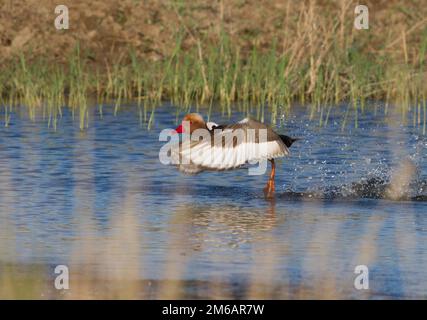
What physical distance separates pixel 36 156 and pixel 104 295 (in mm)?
7258

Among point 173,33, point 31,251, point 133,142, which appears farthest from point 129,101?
point 31,251

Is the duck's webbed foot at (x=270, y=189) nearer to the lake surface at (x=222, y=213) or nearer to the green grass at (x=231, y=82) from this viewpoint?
the lake surface at (x=222, y=213)

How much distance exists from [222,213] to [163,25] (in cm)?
1142

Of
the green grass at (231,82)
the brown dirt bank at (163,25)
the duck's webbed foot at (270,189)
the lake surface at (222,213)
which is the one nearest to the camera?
the lake surface at (222,213)

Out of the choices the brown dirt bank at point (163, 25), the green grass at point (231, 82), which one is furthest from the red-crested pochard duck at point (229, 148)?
the brown dirt bank at point (163, 25)

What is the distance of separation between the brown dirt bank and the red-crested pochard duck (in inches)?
349

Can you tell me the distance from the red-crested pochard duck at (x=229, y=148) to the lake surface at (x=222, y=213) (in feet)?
1.33

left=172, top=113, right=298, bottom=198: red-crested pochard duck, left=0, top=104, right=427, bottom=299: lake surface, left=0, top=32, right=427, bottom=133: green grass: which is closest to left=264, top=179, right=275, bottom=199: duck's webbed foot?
left=0, top=104, right=427, bottom=299: lake surface

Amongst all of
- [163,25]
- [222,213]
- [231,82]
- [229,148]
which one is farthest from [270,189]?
[163,25]

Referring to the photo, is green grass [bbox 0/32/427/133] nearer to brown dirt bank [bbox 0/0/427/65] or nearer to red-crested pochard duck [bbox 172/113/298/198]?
brown dirt bank [bbox 0/0/427/65]

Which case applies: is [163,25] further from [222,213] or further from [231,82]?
[222,213]

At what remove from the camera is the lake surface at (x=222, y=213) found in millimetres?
8992

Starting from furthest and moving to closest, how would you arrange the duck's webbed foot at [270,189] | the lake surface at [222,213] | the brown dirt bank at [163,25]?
the brown dirt bank at [163,25] → the duck's webbed foot at [270,189] → the lake surface at [222,213]

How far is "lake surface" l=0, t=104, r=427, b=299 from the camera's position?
29.5 feet
